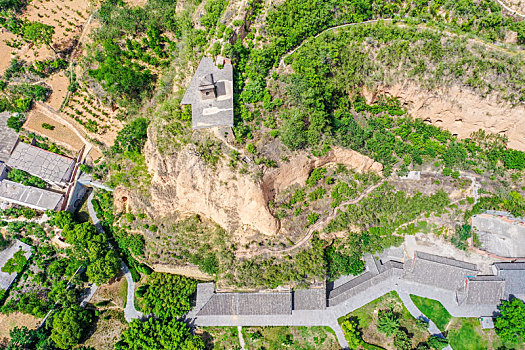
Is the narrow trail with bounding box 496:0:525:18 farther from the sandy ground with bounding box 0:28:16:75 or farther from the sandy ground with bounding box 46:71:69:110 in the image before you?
the sandy ground with bounding box 0:28:16:75

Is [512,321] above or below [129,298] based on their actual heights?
above

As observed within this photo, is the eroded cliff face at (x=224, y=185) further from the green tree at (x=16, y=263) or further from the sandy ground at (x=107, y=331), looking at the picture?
the green tree at (x=16, y=263)

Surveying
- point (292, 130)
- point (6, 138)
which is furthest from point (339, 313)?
point (6, 138)

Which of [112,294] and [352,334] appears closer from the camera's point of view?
[352,334]

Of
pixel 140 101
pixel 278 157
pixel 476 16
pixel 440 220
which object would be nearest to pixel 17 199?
pixel 140 101

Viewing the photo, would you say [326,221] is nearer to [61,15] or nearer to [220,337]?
[220,337]

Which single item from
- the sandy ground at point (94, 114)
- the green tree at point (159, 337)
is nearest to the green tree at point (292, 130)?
the green tree at point (159, 337)

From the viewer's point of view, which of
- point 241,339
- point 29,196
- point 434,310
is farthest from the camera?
point 29,196
